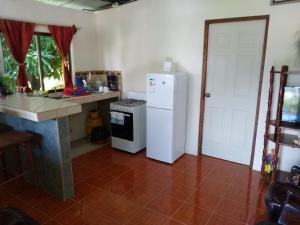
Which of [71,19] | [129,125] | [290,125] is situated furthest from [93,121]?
[290,125]

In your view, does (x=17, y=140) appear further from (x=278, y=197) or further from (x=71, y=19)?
(x=71, y=19)

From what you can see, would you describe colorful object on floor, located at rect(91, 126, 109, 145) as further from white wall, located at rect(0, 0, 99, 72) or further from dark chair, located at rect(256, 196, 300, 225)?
dark chair, located at rect(256, 196, 300, 225)

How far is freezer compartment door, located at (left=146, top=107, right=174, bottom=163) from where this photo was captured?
3186mm

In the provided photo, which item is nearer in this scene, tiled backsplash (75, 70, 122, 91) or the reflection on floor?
the reflection on floor

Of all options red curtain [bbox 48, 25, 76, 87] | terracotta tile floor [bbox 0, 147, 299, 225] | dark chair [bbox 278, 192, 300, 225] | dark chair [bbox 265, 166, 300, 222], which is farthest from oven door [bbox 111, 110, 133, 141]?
dark chair [bbox 278, 192, 300, 225]

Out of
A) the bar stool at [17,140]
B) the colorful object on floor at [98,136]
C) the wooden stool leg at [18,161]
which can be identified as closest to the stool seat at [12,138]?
the bar stool at [17,140]

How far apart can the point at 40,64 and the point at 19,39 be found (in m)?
0.55

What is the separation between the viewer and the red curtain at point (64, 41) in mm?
3648

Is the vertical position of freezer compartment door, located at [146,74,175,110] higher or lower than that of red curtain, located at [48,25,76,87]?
lower

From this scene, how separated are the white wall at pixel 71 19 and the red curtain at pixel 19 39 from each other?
115 mm

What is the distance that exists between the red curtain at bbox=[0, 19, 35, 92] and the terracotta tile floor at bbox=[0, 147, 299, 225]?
60.8 inches

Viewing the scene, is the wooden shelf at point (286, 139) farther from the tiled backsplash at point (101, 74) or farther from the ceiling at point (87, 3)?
the ceiling at point (87, 3)

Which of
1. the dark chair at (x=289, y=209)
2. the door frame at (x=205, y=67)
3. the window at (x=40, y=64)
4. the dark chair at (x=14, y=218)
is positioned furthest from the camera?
the window at (x=40, y=64)

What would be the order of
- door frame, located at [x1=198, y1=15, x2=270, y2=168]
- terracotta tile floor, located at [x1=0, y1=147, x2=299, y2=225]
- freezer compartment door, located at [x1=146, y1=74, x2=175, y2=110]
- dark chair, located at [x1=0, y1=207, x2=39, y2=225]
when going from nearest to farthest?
dark chair, located at [x1=0, y1=207, x2=39, y2=225], terracotta tile floor, located at [x1=0, y1=147, x2=299, y2=225], door frame, located at [x1=198, y1=15, x2=270, y2=168], freezer compartment door, located at [x1=146, y1=74, x2=175, y2=110]
